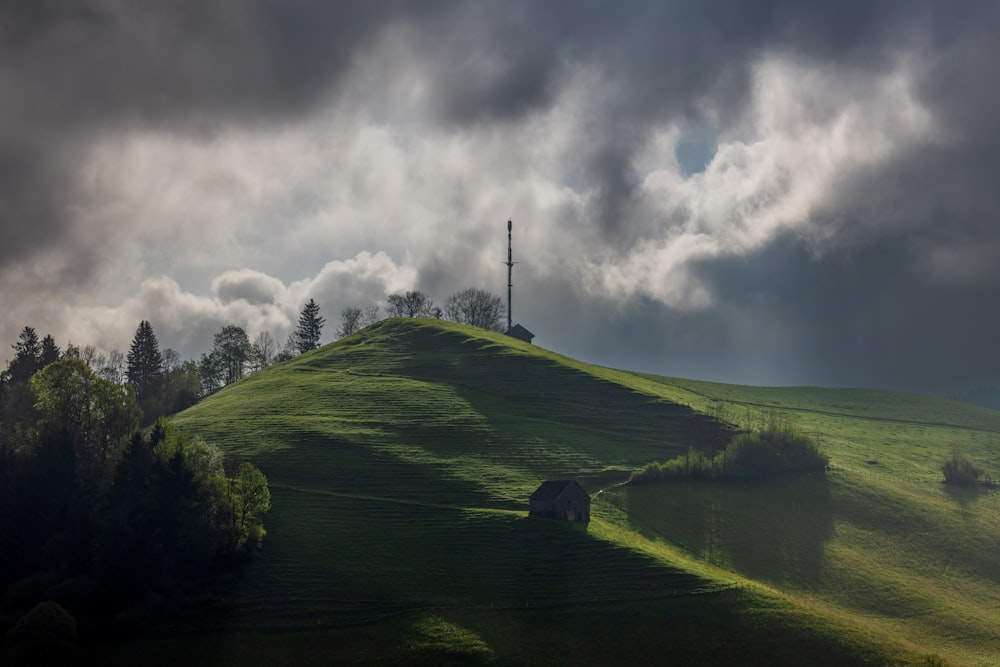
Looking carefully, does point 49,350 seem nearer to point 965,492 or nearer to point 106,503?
point 106,503

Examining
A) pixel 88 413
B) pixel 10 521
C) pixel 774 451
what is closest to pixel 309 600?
pixel 10 521

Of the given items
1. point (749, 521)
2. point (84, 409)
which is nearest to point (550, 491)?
point (749, 521)

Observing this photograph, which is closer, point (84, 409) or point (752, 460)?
point (84, 409)

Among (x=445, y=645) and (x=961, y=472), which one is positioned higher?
(x=961, y=472)

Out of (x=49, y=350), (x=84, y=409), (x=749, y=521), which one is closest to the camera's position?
(x=84, y=409)

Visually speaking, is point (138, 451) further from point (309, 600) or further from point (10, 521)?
point (309, 600)

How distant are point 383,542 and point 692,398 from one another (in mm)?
84613

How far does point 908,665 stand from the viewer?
219 feet

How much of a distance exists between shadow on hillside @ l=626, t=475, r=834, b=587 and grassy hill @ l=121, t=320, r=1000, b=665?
0.34m

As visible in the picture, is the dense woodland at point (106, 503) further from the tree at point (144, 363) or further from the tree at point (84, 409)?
the tree at point (144, 363)

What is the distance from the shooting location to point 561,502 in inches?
3696

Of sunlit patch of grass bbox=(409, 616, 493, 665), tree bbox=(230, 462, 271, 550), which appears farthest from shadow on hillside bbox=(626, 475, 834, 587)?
tree bbox=(230, 462, 271, 550)

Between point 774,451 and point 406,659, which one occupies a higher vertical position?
point 774,451

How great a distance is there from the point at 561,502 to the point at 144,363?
127425 mm
